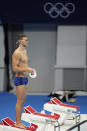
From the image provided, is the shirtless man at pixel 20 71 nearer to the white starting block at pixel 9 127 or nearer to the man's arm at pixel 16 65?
the man's arm at pixel 16 65

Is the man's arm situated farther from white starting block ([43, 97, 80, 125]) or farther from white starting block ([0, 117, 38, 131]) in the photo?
white starting block ([43, 97, 80, 125])

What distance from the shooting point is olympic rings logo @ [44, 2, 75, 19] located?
10.3 meters

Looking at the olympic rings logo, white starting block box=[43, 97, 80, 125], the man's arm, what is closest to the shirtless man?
the man's arm

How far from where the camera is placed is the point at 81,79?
422 inches

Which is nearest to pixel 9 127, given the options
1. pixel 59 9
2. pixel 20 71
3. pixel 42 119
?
pixel 42 119

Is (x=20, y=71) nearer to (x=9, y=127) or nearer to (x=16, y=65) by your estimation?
(x=16, y=65)

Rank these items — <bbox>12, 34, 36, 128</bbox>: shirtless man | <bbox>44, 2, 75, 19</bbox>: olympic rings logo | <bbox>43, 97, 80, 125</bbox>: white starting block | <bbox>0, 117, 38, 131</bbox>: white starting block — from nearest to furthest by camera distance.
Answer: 1. <bbox>0, 117, 38, 131</bbox>: white starting block
2. <bbox>12, 34, 36, 128</bbox>: shirtless man
3. <bbox>43, 97, 80, 125</bbox>: white starting block
4. <bbox>44, 2, 75, 19</bbox>: olympic rings logo

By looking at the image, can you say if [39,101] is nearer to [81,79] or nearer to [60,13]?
[81,79]

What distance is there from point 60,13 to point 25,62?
532 cm

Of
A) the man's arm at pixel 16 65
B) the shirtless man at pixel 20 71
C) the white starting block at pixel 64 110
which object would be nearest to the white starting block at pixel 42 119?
the shirtless man at pixel 20 71

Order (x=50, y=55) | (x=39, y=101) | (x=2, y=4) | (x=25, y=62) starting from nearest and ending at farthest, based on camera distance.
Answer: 1. (x=25, y=62)
2. (x=39, y=101)
3. (x=2, y=4)
4. (x=50, y=55)

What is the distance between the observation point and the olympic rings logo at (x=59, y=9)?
1033cm

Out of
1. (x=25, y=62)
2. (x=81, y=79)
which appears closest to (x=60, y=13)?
(x=81, y=79)

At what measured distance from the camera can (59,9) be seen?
10.4 metres
